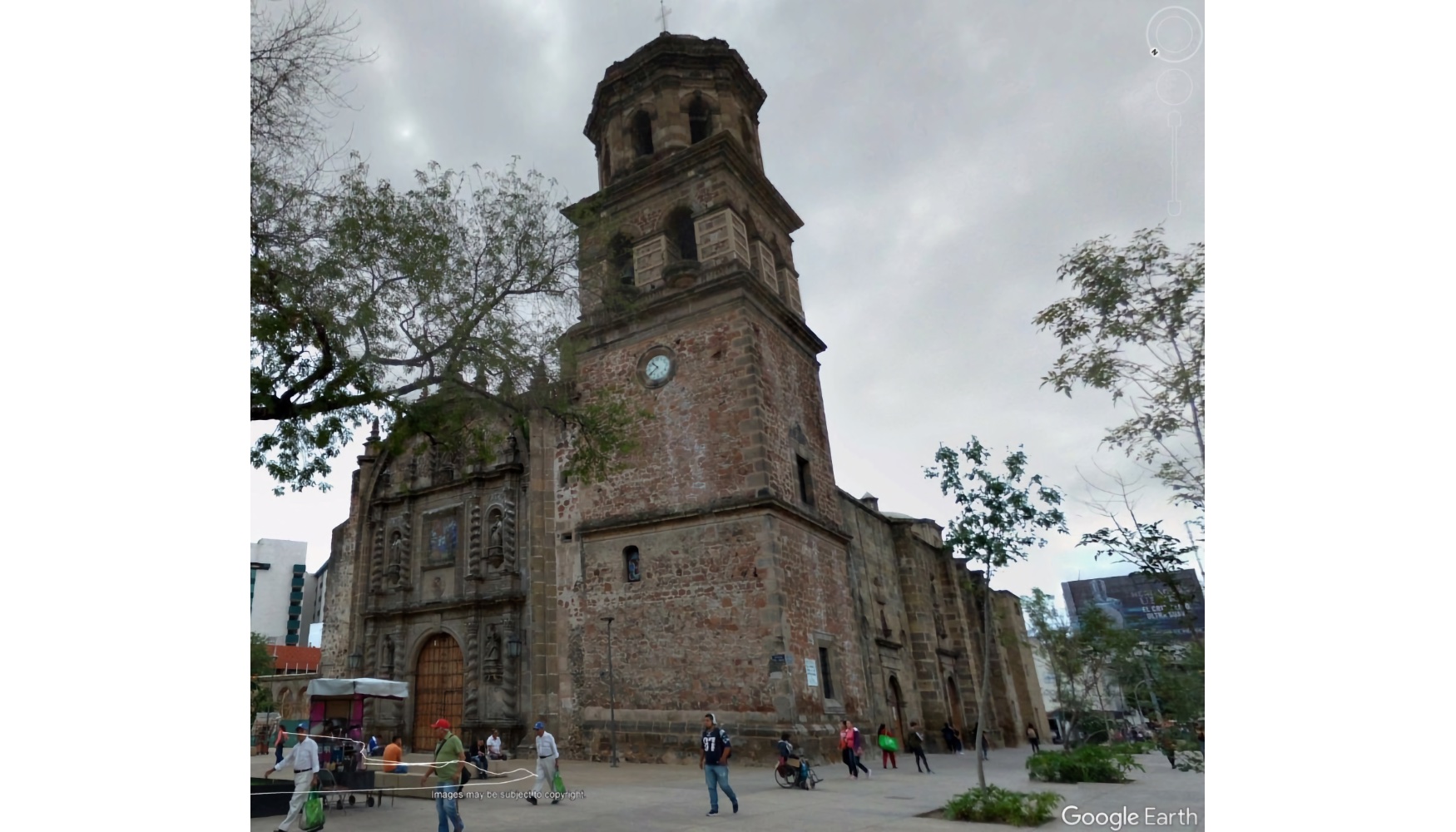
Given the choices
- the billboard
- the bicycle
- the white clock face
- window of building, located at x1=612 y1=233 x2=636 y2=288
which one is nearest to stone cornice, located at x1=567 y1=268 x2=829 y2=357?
the white clock face

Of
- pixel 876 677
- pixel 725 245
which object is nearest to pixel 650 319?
pixel 725 245

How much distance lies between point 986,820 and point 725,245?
35.7ft

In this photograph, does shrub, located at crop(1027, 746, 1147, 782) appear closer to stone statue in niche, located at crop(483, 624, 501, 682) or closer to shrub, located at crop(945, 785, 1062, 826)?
shrub, located at crop(945, 785, 1062, 826)

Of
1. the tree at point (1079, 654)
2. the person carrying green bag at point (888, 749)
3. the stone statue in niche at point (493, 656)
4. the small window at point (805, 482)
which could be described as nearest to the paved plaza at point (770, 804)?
the tree at point (1079, 654)

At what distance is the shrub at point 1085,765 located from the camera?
4547 millimetres

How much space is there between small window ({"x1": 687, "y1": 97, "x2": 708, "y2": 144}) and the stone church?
0.08 m

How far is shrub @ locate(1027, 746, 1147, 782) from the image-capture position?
4.55 meters

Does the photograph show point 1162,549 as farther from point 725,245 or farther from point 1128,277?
point 725,245

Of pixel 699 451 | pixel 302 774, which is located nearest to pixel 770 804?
pixel 302 774

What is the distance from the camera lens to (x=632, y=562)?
1334 cm

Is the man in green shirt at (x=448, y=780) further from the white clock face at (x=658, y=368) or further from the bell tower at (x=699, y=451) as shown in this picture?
the white clock face at (x=658, y=368)

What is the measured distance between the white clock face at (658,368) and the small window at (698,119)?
511 cm

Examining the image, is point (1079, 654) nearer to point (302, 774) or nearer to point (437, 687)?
point (302, 774)

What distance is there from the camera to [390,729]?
16094mm
